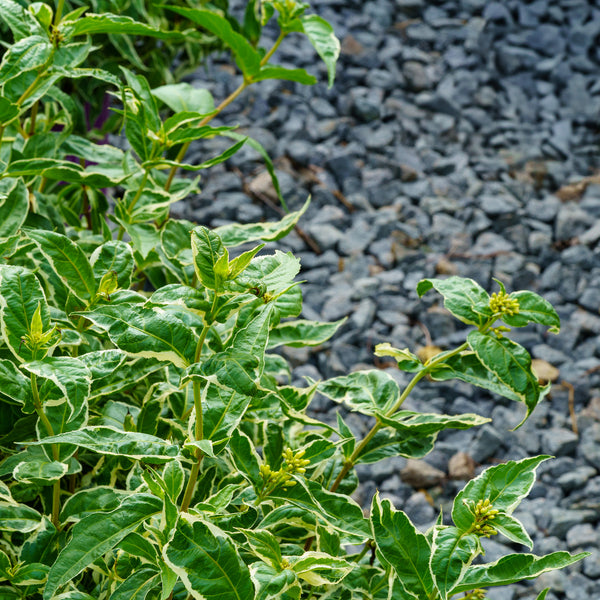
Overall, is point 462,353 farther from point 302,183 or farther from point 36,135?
point 302,183

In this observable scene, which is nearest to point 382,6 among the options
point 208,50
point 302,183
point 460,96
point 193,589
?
point 460,96

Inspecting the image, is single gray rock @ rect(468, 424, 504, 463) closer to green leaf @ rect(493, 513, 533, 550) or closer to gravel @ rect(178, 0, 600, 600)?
gravel @ rect(178, 0, 600, 600)

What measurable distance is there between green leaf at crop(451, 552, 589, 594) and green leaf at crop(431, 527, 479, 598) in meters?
0.02

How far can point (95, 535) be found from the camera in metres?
0.72

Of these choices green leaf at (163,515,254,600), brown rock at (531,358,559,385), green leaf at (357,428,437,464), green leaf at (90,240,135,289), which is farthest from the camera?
brown rock at (531,358,559,385)

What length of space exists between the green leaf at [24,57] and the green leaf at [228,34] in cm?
23

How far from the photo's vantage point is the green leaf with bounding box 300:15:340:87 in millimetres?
1224

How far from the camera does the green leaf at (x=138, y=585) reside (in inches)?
30.5

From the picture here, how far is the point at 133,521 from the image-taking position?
2.42 ft

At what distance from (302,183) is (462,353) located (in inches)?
71.5

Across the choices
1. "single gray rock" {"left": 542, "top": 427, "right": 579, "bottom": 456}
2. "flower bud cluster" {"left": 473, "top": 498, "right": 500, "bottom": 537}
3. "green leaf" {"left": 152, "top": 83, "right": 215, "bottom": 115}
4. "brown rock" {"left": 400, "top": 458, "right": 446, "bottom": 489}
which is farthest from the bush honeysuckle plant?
"single gray rock" {"left": 542, "top": 427, "right": 579, "bottom": 456}

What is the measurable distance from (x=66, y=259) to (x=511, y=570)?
1.91 ft

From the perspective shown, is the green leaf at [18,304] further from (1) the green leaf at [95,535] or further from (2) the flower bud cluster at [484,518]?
(2) the flower bud cluster at [484,518]

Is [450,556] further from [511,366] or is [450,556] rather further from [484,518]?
[511,366]
